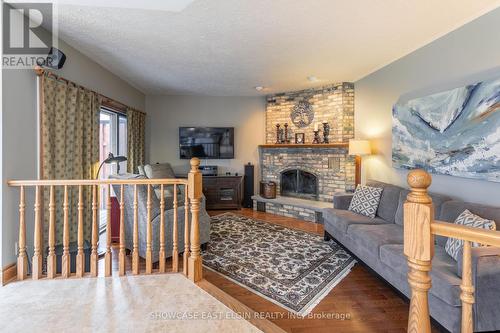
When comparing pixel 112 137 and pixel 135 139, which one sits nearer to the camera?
pixel 112 137

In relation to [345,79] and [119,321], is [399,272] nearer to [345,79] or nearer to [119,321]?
[119,321]

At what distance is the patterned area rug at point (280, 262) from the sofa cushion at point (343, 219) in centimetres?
33

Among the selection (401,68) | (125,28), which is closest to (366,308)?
(401,68)

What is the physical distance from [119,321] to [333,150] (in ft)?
14.1

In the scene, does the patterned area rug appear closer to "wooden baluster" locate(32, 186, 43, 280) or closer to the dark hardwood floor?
the dark hardwood floor

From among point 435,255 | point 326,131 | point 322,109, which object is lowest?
point 435,255

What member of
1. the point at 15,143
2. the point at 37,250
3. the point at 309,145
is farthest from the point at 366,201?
the point at 15,143

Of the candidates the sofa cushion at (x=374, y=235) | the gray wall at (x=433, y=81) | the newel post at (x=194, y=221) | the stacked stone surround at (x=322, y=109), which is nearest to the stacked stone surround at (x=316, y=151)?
the stacked stone surround at (x=322, y=109)

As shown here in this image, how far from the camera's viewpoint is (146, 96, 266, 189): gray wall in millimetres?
6125

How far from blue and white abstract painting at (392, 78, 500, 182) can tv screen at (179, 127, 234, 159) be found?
11.4 feet

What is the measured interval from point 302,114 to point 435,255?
3.81 meters

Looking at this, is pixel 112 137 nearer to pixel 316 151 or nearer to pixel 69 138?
pixel 69 138

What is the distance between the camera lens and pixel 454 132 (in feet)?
9.11

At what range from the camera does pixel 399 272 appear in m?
2.24
